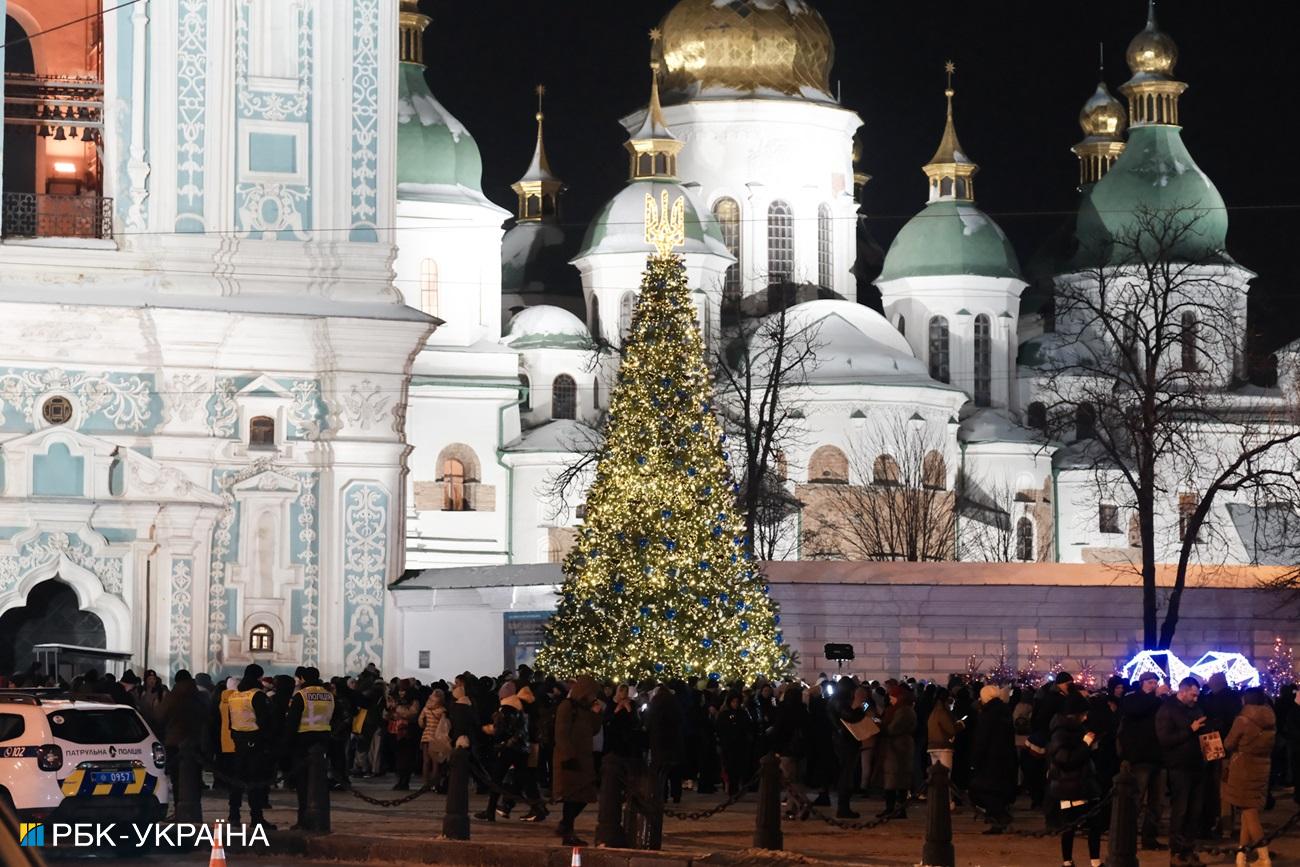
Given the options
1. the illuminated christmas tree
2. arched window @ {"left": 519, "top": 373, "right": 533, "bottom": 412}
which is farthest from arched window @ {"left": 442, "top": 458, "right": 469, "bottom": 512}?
the illuminated christmas tree

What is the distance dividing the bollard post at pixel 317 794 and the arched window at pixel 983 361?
53122 millimetres

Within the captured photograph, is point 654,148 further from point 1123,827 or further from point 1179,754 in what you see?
point 1123,827

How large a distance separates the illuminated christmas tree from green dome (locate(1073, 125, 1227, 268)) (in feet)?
109

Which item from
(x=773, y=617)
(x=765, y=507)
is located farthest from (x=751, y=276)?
(x=773, y=617)

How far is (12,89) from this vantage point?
1500 inches

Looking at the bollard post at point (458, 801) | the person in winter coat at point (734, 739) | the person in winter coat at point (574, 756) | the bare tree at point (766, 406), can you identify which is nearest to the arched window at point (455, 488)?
the bare tree at point (766, 406)

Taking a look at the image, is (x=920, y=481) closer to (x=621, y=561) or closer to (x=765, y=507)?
(x=765, y=507)

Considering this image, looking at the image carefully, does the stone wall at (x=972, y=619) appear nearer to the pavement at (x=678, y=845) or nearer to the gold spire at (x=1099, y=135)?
the pavement at (x=678, y=845)

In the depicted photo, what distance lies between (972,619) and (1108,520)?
33.7 metres

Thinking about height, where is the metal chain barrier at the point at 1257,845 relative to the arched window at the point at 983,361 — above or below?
below

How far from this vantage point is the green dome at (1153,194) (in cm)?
7225

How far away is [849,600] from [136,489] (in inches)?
390

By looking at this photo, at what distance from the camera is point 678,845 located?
19656mm

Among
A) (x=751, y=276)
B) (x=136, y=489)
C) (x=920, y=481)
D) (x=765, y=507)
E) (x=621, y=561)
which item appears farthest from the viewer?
(x=751, y=276)
